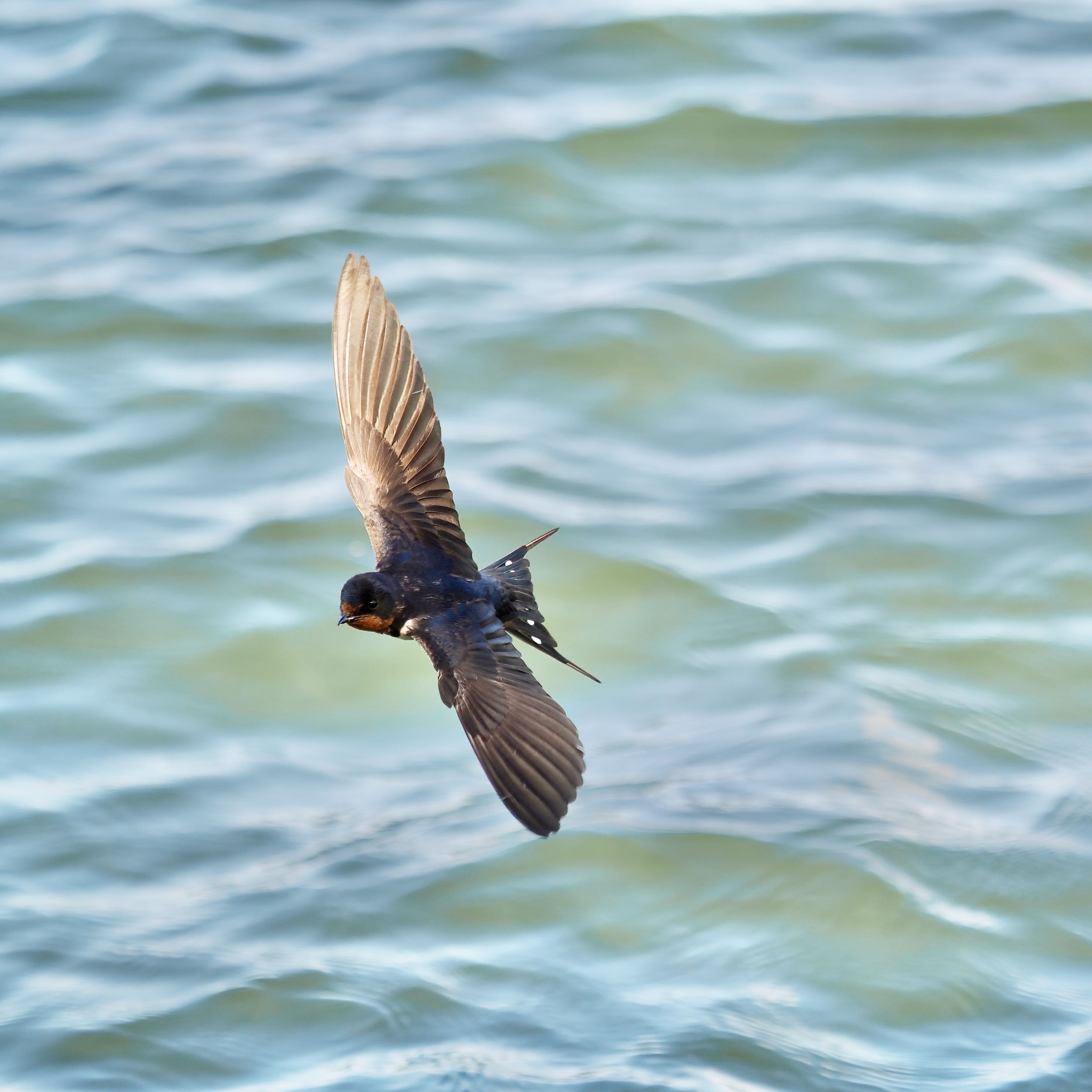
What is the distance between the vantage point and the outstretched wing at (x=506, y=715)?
3.01 m

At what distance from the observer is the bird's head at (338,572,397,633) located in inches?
130

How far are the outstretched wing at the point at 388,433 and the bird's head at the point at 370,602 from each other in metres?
0.18

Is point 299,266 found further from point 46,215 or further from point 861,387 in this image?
point 861,387

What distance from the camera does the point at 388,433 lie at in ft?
12.4

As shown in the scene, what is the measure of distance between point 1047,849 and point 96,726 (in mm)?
2821

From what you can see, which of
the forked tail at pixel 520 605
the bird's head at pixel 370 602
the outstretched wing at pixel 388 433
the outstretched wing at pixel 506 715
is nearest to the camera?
the outstretched wing at pixel 506 715

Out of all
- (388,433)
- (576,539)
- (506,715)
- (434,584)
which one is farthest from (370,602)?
(576,539)

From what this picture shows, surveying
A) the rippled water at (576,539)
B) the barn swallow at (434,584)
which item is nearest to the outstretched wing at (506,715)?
the barn swallow at (434,584)

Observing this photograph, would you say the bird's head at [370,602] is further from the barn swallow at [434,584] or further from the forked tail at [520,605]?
the forked tail at [520,605]

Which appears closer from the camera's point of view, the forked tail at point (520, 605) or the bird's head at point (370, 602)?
the bird's head at point (370, 602)

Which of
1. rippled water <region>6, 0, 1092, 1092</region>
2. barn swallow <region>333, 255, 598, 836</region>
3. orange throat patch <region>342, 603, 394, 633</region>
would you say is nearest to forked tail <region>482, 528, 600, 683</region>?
barn swallow <region>333, 255, 598, 836</region>

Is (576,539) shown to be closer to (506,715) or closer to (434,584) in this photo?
(434,584)

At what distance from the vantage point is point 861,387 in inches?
278

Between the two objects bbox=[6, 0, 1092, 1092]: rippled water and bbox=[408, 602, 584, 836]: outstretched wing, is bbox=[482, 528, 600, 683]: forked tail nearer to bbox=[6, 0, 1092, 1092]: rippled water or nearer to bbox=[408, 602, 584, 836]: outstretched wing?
bbox=[408, 602, 584, 836]: outstretched wing
